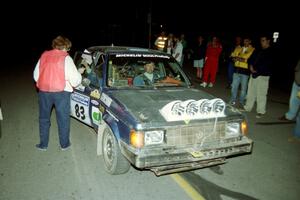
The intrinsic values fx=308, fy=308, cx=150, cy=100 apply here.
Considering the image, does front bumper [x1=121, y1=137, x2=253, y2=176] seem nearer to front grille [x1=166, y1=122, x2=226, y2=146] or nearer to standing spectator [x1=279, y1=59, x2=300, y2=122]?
front grille [x1=166, y1=122, x2=226, y2=146]

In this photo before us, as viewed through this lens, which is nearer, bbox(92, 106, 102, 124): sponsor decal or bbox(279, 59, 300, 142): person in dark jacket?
bbox(92, 106, 102, 124): sponsor decal

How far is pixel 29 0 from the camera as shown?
207 feet

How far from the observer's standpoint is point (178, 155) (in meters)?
3.82

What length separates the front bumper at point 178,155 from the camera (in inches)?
146

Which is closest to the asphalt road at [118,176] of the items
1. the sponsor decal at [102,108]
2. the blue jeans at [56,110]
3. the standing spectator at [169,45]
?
the blue jeans at [56,110]

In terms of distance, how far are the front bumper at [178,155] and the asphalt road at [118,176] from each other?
38 cm

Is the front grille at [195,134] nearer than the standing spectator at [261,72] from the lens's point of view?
Yes

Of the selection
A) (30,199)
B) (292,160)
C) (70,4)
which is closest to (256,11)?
(292,160)

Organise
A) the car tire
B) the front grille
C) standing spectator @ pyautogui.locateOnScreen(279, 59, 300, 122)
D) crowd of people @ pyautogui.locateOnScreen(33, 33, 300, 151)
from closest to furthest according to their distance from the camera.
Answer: the front grille → the car tire → crowd of people @ pyautogui.locateOnScreen(33, 33, 300, 151) → standing spectator @ pyautogui.locateOnScreen(279, 59, 300, 122)

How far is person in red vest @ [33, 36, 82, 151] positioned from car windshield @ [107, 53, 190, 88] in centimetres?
65

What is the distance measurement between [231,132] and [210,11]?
36748 mm

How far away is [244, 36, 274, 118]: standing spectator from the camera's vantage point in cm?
754

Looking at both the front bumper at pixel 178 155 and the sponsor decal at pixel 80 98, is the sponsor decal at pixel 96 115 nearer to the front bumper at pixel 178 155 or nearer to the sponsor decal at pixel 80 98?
the sponsor decal at pixel 80 98

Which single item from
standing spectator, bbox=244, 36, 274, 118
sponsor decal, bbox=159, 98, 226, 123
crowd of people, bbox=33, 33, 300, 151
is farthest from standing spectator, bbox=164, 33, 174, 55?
sponsor decal, bbox=159, 98, 226, 123
